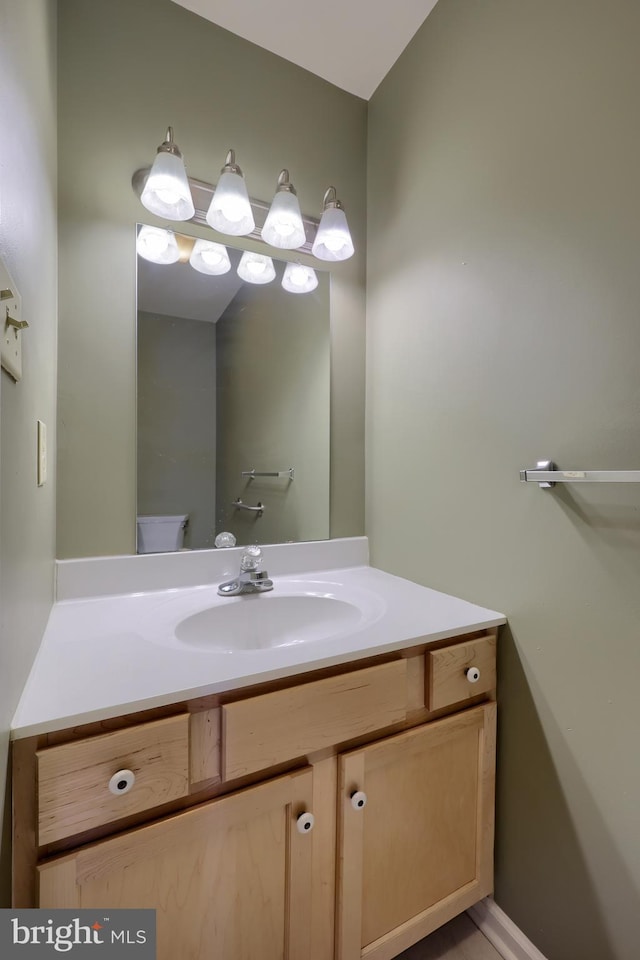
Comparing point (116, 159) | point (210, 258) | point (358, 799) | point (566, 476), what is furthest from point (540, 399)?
point (116, 159)

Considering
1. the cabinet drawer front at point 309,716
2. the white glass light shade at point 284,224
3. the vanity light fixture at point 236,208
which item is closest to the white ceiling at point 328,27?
the vanity light fixture at point 236,208

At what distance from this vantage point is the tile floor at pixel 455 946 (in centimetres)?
99

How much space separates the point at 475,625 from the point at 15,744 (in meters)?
0.85

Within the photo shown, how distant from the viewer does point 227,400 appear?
1262 mm

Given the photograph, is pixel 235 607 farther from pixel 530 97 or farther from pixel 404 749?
pixel 530 97

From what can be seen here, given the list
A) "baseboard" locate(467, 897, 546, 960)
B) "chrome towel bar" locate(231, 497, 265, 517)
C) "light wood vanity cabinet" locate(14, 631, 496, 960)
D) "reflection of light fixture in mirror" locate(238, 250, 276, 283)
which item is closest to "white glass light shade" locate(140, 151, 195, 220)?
"reflection of light fixture in mirror" locate(238, 250, 276, 283)

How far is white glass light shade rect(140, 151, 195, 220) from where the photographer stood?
1.05 meters

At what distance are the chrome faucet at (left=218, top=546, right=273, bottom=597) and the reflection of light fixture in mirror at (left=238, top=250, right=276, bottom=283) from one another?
2.77 feet

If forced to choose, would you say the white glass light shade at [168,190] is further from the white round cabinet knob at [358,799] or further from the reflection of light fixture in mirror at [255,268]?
the white round cabinet knob at [358,799]

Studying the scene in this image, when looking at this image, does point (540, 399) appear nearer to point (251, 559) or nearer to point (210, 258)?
point (251, 559)

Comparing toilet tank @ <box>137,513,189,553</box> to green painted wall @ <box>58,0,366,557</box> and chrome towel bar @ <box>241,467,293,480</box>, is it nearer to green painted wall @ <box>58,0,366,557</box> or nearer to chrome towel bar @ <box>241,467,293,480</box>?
green painted wall @ <box>58,0,366,557</box>

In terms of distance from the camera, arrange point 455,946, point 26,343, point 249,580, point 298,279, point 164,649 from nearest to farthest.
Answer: point 26,343, point 164,649, point 455,946, point 249,580, point 298,279

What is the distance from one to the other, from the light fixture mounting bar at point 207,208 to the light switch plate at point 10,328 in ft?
2.46

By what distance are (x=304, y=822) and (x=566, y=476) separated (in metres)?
0.80
